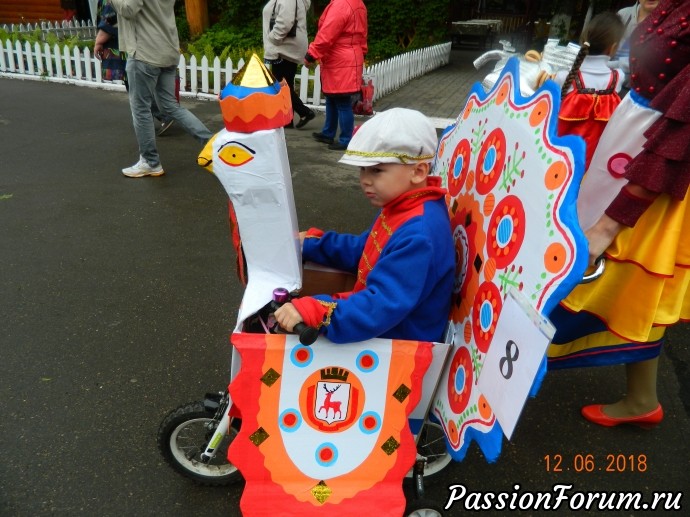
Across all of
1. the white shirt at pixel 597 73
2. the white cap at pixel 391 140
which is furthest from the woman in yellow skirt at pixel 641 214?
the white shirt at pixel 597 73

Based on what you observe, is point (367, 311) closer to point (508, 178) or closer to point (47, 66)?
point (508, 178)

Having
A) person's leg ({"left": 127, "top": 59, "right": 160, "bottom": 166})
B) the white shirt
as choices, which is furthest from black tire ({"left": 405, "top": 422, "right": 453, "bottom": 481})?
person's leg ({"left": 127, "top": 59, "right": 160, "bottom": 166})

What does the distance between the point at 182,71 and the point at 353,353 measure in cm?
769

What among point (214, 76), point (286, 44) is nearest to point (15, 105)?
point (214, 76)

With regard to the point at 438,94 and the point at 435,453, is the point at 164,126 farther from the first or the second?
the point at 435,453

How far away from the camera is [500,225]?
4.73 ft

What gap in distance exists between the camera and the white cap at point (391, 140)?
1553 mm

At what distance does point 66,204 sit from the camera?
4406 millimetres

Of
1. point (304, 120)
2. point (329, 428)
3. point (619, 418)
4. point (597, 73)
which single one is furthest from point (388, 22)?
point (329, 428)

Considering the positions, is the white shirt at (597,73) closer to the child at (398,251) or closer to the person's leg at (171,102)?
the child at (398,251)

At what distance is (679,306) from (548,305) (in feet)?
2.79

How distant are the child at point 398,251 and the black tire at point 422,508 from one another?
1.76ft

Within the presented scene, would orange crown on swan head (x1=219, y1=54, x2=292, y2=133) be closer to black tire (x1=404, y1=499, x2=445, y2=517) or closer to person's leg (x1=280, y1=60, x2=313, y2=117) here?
black tire (x1=404, y1=499, x2=445, y2=517)

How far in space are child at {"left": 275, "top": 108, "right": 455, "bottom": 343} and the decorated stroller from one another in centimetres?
7
